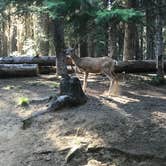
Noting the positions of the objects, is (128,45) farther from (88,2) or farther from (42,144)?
(42,144)

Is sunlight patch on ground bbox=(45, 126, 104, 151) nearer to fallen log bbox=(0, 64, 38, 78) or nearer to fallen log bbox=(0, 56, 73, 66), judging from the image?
fallen log bbox=(0, 64, 38, 78)

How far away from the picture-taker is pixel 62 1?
10.3m

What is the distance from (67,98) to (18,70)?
7086mm

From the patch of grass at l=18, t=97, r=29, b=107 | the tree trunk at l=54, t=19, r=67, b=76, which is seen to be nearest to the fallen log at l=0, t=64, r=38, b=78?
the tree trunk at l=54, t=19, r=67, b=76

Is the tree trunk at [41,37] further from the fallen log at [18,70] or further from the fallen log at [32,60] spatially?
the fallen log at [18,70]

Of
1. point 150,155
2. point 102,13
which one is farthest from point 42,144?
point 102,13

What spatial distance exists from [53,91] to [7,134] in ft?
11.4

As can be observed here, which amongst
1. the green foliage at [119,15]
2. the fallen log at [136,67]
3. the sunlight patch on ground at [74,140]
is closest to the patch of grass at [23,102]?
the sunlight patch on ground at [74,140]

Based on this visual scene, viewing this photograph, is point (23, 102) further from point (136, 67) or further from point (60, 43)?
point (136, 67)

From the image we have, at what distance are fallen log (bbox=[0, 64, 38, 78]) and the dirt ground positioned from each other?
5.15 metres

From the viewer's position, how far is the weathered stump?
11117mm

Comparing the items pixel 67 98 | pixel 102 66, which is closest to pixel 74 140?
pixel 67 98

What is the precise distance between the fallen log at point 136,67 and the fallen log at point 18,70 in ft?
11.2

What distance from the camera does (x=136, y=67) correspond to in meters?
18.3
